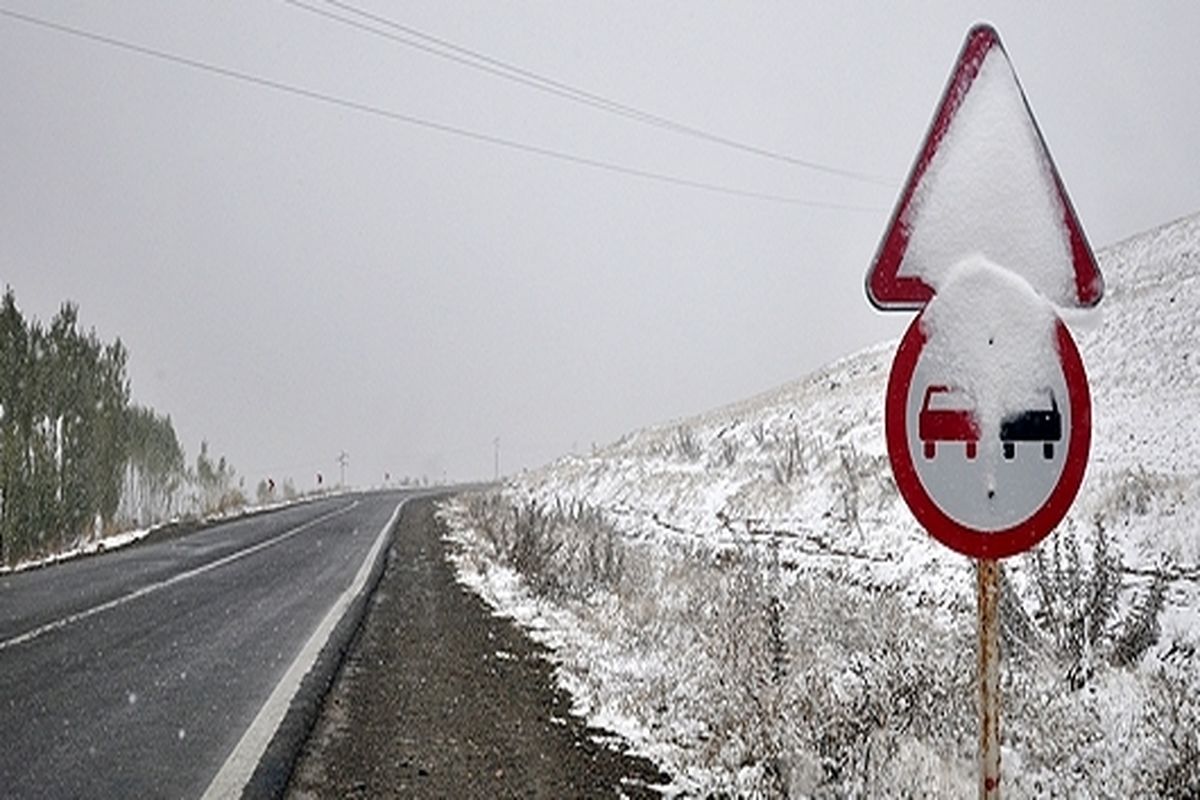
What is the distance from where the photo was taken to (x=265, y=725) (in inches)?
196

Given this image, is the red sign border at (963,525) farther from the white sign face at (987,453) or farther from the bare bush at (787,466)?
the bare bush at (787,466)

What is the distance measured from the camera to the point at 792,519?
14094 mm

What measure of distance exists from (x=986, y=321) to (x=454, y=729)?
3.83 m

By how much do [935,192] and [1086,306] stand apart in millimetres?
534

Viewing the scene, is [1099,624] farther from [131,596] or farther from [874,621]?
[131,596]

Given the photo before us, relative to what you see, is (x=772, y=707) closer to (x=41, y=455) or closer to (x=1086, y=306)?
(x=1086, y=306)

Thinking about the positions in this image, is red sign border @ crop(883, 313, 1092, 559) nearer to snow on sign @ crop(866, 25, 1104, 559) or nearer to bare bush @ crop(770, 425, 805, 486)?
snow on sign @ crop(866, 25, 1104, 559)

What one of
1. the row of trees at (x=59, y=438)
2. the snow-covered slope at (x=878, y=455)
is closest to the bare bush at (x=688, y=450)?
the snow-covered slope at (x=878, y=455)

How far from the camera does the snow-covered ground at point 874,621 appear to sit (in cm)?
407

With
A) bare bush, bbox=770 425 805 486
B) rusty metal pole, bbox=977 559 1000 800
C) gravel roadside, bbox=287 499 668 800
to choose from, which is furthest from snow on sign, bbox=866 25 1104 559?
bare bush, bbox=770 425 805 486

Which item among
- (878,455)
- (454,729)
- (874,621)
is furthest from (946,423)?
(878,455)

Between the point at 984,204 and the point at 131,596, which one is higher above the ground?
the point at 984,204

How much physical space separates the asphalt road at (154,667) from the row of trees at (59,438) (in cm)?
681

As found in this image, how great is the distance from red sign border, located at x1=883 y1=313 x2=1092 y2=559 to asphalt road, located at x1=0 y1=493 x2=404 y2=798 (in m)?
3.36
